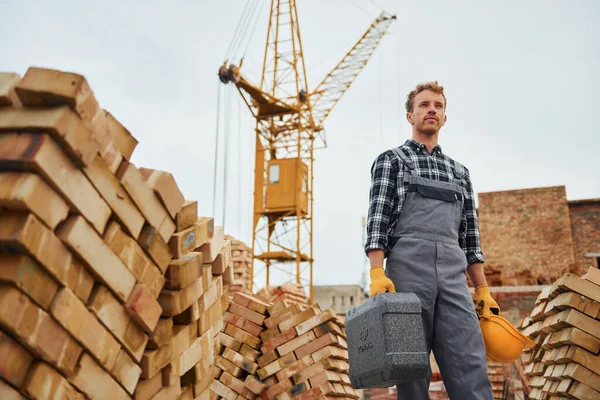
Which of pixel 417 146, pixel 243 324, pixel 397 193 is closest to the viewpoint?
pixel 397 193

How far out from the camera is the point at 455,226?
311 centimetres

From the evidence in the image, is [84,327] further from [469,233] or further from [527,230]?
[527,230]

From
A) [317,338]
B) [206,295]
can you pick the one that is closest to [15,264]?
[206,295]

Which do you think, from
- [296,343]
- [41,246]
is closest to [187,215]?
[41,246]

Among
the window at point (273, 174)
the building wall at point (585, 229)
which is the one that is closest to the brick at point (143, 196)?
the building wall at point (585, 229)

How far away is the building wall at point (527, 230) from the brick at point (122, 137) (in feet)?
70.0

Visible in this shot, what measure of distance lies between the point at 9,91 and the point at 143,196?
1.75 feet

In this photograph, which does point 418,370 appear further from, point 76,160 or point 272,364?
point 272,364

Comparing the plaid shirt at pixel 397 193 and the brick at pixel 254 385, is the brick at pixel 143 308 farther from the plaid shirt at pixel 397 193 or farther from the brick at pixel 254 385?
the brick at pixel 254 385

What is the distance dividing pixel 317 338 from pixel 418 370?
7.03 feet

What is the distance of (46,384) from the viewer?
1.67 metres

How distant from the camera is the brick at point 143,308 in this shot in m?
1.95

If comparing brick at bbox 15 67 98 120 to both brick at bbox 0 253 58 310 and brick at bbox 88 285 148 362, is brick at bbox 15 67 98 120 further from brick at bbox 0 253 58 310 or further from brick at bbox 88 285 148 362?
brick at bbox 88 285 148 362

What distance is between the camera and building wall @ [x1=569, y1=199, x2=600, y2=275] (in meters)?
21.6
